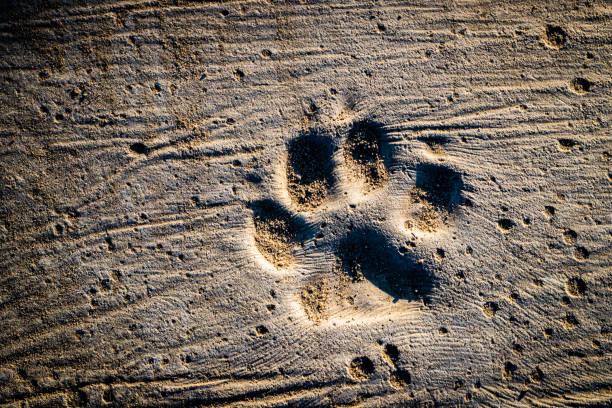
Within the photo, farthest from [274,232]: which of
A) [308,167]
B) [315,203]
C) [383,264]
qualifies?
[383,264]

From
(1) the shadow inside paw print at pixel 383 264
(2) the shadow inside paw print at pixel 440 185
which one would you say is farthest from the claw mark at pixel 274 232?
(2) the shadow inside paw print at pixel 440 185

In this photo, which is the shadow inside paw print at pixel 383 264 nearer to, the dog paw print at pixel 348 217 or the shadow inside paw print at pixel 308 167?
the dog paw print at pixel 348 217

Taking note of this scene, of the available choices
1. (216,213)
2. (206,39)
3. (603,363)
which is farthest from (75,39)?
(603,363)

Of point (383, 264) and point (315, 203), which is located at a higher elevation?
point (315, 203)

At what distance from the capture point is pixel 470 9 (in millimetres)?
3094

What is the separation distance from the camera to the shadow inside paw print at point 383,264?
3.13 metres

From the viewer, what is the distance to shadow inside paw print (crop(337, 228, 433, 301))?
3127 millimetres

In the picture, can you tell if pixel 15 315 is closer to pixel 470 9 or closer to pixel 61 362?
pixel 61 362

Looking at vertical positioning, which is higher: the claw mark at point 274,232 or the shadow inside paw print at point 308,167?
the shadow inside paw print at point 308,167

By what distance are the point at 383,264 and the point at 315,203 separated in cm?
83

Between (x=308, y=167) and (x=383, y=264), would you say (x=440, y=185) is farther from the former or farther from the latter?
(x=308, y=167)

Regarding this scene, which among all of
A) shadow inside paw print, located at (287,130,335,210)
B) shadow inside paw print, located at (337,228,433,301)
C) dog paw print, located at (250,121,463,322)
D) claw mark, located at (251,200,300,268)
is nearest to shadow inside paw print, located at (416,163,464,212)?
dog paw print, located at (250,121,463,322)

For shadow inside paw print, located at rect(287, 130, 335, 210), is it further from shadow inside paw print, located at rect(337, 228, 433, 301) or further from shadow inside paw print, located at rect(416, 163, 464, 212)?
shadow inside paw print, located at rect(416, 163, 464, 212)

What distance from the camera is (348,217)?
123 inches
